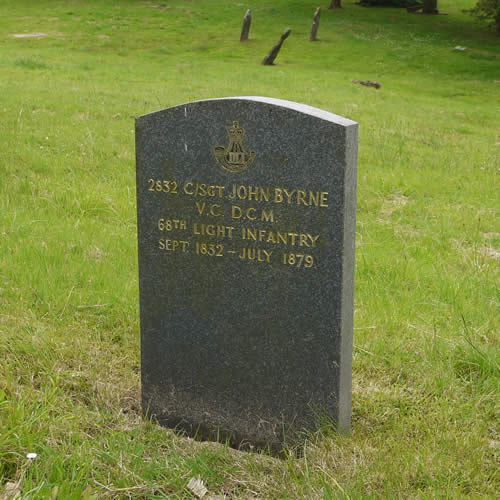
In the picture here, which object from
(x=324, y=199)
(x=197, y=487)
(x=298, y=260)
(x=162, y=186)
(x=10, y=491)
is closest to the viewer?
(x=10, y=491)

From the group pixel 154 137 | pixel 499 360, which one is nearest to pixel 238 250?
pixel 154 137

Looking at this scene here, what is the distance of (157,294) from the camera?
3.37 m

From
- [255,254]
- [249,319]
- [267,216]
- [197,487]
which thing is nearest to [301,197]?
[267,216]

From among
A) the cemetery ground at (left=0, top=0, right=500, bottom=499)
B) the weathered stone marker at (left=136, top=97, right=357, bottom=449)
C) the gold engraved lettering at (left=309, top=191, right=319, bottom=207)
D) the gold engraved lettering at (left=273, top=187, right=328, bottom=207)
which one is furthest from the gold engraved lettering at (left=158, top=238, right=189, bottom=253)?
the cemetery ground at (left=0, top=0, right=500, bottom=499)

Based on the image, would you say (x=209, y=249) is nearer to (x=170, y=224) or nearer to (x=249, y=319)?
(x=170, y=224)

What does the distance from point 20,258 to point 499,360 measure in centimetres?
334

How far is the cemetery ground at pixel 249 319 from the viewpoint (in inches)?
106

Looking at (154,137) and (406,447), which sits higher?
(154,137)

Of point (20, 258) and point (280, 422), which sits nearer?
point (280, 422)

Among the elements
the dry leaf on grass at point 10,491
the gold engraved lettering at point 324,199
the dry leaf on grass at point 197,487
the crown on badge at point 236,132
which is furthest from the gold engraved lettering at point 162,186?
the dry leaf on grass at point 10,491

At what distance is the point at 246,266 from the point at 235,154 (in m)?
0.54

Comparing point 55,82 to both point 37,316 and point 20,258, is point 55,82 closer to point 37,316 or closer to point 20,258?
point 20,258

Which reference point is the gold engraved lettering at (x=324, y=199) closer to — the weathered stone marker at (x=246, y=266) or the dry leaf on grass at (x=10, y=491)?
the weathered stone marker at (x=246, y=266)

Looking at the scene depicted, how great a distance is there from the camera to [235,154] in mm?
3018
